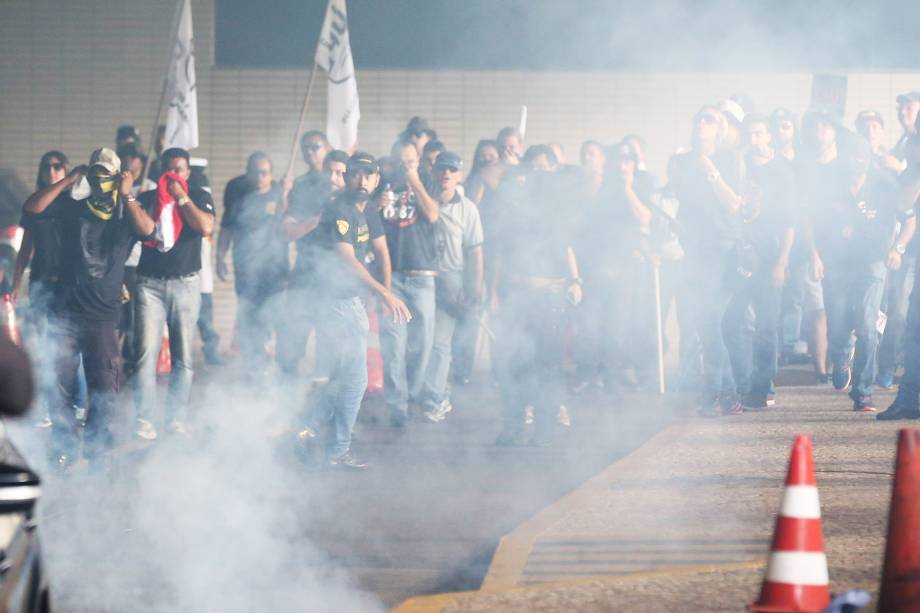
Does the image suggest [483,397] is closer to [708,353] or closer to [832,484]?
[708,353]

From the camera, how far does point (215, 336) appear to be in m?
13.1

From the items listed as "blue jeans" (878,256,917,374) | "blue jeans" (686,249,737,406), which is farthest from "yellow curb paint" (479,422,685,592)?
"blue jeans" (878,256,917,374)

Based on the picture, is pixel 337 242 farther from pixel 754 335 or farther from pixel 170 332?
pixel 754 335

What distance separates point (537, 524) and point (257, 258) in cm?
500

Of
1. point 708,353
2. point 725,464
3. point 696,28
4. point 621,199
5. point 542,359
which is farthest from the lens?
point 621,199

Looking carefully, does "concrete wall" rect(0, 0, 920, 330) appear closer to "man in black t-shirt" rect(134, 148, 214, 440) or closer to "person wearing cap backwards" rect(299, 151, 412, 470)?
"man in black t-shirt" rect(134, 148, 214, 440)

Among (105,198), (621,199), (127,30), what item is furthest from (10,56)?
(105,198)

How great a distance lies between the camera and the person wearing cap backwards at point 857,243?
1002 cm

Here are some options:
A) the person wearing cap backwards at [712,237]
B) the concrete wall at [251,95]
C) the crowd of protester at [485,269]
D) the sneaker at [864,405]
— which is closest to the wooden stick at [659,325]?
the crowd of protester at [485,269]

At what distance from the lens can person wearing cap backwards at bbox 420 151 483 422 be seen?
9.45m

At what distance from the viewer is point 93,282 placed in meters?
7.69

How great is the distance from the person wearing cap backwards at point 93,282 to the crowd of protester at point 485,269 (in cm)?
1

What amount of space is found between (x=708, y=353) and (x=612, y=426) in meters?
0.72

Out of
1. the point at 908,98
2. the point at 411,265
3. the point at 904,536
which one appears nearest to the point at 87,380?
the point at 411,265
